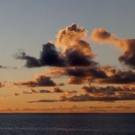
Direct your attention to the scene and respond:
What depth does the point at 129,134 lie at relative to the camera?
6969 inches

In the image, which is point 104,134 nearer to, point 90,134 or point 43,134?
point 90,134

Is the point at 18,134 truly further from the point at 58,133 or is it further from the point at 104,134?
the point at 104,134

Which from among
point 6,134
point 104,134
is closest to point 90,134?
point 104,134

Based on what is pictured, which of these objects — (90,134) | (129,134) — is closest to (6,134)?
(90,134)

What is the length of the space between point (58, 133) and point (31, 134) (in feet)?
31.8

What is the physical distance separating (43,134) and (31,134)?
14.2ft

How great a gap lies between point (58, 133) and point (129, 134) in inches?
1015

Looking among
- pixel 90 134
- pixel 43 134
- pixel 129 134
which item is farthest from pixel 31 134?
pixel 129 134

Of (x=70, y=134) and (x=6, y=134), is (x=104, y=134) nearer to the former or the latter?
(x=70, y=134)

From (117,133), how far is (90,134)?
10503 millimetres

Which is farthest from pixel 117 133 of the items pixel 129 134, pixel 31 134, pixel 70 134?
pixel 31 134

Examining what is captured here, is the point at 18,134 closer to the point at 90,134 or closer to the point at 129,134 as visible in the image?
the point at 90,134

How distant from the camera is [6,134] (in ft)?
599

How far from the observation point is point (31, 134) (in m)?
183
